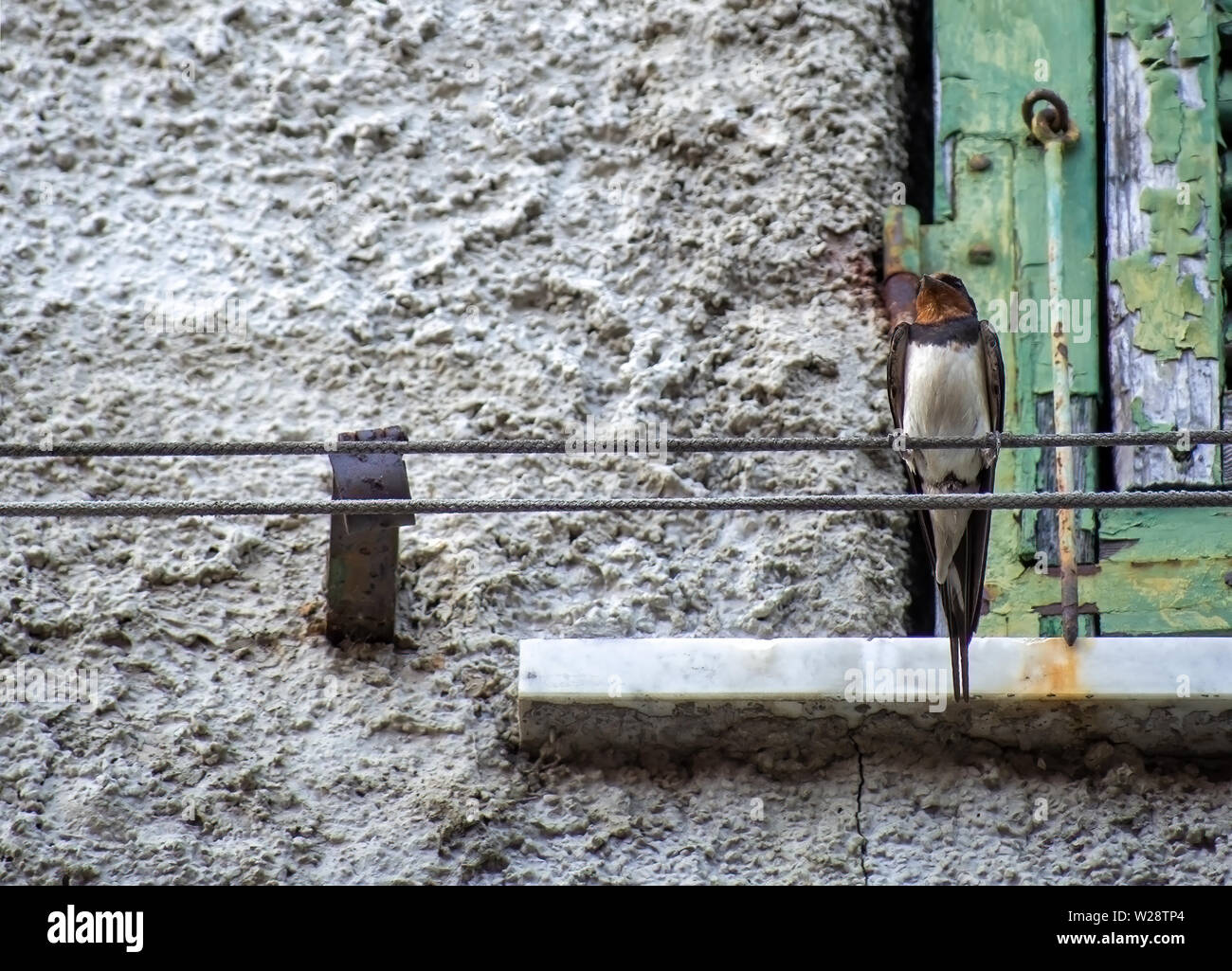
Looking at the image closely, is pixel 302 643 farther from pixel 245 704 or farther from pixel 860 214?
pixel 860 214

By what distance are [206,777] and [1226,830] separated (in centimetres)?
171

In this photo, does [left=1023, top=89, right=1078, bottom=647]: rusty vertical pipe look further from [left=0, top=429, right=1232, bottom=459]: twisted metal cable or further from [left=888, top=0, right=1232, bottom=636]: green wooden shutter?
[left=0, top=429, right=1232, bottom=459]: twisted metal cable

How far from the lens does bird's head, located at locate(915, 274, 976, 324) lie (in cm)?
349

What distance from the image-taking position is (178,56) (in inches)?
159

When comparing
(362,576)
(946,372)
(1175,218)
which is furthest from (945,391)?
(362,576)

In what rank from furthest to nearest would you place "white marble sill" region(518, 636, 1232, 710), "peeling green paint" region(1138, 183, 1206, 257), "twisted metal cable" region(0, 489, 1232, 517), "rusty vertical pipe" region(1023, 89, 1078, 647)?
"peeling green paint" region(1138, 183, 1206, 257) → "rusty vertical pipe" region(1023, 89, 1078, 647) → "white marble sill" region(518, 636, 1232, 710) → "twisted metal cable" region(0, 489, 1232, 517)

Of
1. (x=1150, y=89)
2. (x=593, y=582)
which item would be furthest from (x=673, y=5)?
(x=593, y=582)

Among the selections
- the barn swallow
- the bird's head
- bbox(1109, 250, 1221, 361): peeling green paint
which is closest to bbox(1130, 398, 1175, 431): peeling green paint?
bbox(1109, 250, 1221, 361): peeling green paint

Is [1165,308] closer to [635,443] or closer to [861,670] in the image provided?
[861,670]

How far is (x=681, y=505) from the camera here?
2.50m

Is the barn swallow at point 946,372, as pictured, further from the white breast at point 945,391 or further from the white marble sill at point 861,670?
the white marble sill at point 861,670

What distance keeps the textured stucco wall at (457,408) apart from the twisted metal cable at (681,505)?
2.48 feet

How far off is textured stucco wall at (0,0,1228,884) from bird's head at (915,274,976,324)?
20 centimetres

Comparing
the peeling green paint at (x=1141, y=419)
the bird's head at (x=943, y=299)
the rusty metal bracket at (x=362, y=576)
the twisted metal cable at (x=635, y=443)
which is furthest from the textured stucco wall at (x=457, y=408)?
the twisted metal cable at (x=635, y=443)
